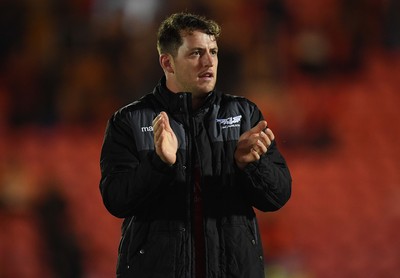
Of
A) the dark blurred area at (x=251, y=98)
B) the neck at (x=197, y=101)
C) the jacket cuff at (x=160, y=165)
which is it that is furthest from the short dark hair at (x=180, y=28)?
the dark blurred area at (x=251, y=98)

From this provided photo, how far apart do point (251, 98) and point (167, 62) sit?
3057mm

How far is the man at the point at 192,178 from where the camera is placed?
1664mm

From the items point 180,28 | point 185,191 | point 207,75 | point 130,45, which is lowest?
point 185,191

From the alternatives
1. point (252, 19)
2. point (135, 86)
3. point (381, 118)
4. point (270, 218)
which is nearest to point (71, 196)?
point (135, 86)

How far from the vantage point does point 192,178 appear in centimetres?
172

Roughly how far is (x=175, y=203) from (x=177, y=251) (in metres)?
0.11

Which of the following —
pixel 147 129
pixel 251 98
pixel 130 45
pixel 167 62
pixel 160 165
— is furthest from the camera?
pixel 130 45

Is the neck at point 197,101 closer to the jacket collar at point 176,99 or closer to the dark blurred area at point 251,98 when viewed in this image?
the jacket collar at point 176,99

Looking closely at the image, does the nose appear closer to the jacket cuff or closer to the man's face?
the man's face

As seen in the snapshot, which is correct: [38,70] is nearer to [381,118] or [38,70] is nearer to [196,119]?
[381,118]

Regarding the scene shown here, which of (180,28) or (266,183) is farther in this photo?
(180,28)

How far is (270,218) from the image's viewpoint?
182 inches

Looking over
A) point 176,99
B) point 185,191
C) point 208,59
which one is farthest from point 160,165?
point 208,59

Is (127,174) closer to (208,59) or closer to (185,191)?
(185,191)
